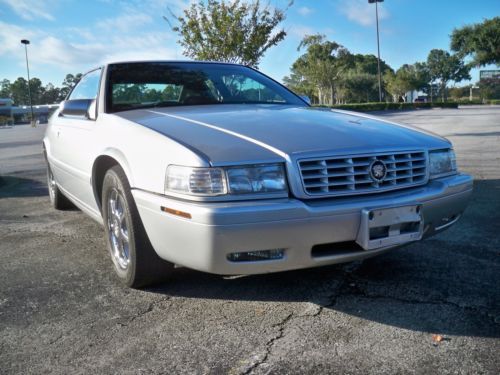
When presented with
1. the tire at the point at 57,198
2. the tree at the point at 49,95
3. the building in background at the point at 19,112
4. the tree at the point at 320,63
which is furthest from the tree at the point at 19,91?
the tire at the point at 57,198

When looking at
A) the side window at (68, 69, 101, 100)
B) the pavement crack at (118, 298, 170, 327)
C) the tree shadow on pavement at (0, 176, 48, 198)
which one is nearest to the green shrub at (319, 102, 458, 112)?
the tree shadow on pavement at (0, 176, 48, 198)

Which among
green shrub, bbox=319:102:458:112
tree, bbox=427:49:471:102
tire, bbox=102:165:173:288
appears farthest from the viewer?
tree, bbox=427:49:471:102

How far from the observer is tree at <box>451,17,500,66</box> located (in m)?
47.1

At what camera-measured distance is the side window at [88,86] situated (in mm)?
4211

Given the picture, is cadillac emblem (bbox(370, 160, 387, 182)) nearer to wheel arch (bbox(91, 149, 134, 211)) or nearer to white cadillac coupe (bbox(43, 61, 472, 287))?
white cadillac coupe (bbox(43, 61, 472, 287))

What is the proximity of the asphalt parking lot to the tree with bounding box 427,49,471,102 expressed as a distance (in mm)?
113100

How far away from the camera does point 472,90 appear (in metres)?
96.2

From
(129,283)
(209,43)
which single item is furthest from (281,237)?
(209,43)

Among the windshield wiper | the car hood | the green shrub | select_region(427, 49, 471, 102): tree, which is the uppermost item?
select_region(427, 49, 471, 102): tree

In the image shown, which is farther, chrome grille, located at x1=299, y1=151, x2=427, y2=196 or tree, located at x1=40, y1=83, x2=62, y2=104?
tree, located at x1=40, y1=83, x2=62, y2=104

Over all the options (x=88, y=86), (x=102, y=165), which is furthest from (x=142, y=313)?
(x=88, y=86)

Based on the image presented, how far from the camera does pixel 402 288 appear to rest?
9.89 ft

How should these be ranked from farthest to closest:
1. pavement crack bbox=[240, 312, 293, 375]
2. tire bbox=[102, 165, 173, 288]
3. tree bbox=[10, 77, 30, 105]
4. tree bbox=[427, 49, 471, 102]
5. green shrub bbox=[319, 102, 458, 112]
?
tree bbox=[10, 77, 30, 105], tree bbox=[427, 49, 471, 102], green shrub bbox=[319, 102, 458, 112], tire bbox=[102, 165, 173, 288], pavement crack bbox=[240, 312, 293, 375]

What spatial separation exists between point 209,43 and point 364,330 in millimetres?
12080
